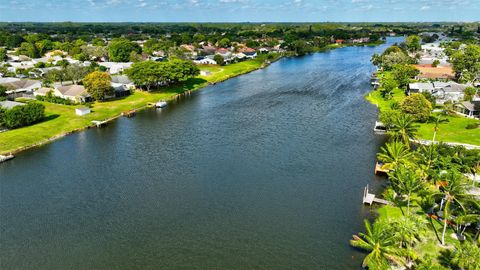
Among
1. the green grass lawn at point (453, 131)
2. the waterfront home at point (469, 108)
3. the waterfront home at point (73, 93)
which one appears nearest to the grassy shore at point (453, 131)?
the green grass lawn at point (453, 131)

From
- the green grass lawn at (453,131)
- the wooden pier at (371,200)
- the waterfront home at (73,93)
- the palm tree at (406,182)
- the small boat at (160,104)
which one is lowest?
the wooden pier at (371,200)

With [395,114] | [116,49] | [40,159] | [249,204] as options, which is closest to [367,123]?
[395,114]

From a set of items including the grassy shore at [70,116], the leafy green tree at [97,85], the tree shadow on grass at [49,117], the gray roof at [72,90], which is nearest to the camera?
the grassy shore at [70,116]

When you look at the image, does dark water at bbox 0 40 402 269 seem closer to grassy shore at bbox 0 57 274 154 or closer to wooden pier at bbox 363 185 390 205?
wooden pier at bbox 363 185 390 205

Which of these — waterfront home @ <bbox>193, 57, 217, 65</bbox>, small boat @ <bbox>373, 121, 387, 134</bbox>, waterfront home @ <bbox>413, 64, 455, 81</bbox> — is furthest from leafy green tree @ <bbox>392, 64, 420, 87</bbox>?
waterfront home @ <bbox>193, 57, 217, 65</bbox>

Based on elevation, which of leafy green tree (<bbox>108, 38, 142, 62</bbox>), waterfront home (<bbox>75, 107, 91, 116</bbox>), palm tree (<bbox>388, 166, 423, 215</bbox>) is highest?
leafy green tree (<bbox>108, 38, 142, 62</bbox>)

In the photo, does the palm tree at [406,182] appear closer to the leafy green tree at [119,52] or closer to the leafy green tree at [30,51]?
the leafy green tree at [119,52]
